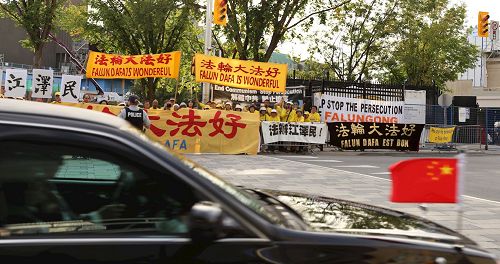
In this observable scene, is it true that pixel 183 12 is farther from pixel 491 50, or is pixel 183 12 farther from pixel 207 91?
pixel 491 50

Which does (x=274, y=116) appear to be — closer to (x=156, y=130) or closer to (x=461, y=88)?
(x=156, y=130)

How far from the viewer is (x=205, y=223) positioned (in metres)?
2.03

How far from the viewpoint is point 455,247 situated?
8.06ft

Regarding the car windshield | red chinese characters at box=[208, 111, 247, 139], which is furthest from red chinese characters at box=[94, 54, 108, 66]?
the car windshield

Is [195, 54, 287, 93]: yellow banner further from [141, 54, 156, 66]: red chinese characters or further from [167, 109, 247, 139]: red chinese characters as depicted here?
[167, 109, 247, 139]: red chinese characters

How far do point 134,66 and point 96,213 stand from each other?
55.6 ft

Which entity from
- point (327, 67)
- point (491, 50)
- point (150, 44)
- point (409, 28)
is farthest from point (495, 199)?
point (491, 50)

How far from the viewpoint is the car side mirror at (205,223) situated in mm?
2008

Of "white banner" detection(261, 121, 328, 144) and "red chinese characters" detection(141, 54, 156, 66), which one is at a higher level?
"red chinese characters" detection(141, 54, 156, 66)

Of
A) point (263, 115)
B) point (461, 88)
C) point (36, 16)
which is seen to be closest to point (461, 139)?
point (263, 115)

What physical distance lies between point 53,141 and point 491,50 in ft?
203

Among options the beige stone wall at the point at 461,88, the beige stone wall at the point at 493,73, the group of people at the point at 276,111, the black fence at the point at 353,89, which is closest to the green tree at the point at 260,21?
the black fence at the point at 353,89

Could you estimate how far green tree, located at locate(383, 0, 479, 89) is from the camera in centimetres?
3619

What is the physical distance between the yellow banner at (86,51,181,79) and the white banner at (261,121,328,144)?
3765 millimetres
